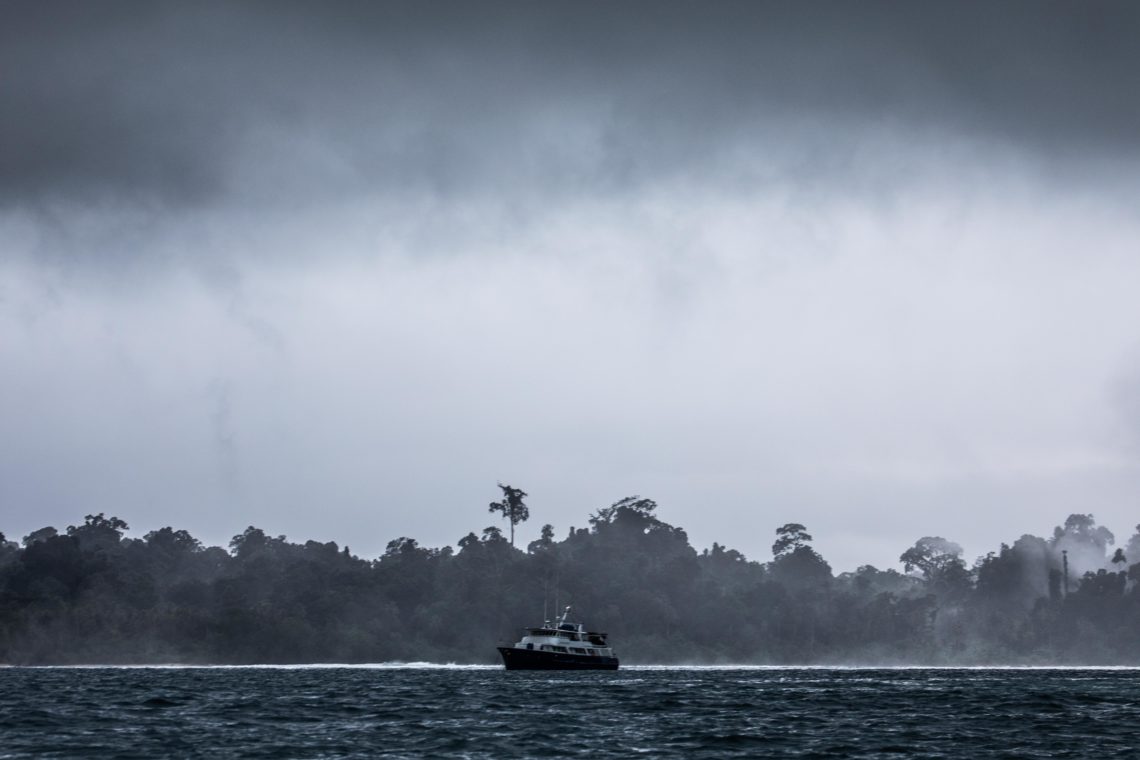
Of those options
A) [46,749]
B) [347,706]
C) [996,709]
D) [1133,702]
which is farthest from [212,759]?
[1133,702]

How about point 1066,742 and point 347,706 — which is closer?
point 1066,742

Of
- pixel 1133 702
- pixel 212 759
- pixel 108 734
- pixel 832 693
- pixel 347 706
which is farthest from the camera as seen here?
pixel 832 693

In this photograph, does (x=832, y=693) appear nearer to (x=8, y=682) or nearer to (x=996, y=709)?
(x=996, y=709)

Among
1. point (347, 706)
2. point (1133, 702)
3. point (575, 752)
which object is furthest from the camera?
point (1133, 702)

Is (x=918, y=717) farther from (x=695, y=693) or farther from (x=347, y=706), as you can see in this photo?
(x=347, y=706)

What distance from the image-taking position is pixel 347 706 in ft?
405

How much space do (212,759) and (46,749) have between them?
11.3 meters

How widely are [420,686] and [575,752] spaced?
84.4 meters

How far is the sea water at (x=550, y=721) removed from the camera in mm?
88000

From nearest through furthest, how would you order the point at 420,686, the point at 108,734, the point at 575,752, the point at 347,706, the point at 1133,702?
the point at 575,752 → the point at 108,734 → the point at 347,706 → the point at 1133,702 → the point at 420,686

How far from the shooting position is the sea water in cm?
8800

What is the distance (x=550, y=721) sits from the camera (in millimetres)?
110062

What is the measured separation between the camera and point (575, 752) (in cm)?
8694

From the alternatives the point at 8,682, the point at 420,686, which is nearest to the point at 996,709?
the point at 420,686
